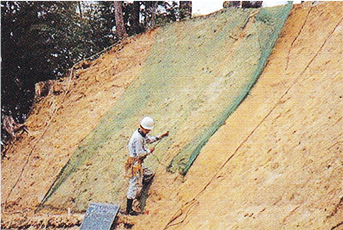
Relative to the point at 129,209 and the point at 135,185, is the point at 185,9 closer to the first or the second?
the point at 135,185

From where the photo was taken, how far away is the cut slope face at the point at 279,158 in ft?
12.6

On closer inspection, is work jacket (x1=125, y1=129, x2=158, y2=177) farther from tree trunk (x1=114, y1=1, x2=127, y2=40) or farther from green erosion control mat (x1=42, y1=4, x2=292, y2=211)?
tree trunk (x1=114, y1=1, x2=127, y2=40)

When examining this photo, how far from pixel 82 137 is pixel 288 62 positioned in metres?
5.17

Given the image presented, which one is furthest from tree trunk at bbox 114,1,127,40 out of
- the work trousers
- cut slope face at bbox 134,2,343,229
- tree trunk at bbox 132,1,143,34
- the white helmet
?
the work trousers

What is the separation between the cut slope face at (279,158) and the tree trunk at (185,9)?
6878mm

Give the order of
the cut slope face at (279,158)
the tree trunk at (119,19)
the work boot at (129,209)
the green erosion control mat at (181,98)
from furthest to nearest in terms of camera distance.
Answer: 1. the tree trunk at (119,19)
2. the green erosion control mat at (181,98)
3. the work boot at (129,209)
4. the cut slope face at (279,158)

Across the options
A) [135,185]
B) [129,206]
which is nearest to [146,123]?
[135,185]

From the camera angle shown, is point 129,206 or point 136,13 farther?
point 136,13

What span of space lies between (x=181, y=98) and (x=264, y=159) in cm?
319

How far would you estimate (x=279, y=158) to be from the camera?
472 centimetres

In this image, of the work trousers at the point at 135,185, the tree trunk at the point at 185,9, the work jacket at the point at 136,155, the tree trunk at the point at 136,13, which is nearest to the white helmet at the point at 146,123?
the work jacket at the point at 136,155

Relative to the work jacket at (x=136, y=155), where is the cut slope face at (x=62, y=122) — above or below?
below

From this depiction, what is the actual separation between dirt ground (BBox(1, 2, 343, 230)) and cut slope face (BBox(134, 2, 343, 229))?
16 millimetres

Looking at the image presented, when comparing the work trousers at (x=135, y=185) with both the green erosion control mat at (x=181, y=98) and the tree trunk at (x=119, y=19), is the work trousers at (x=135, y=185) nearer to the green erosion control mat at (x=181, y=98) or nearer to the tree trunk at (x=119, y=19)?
the green erosion control mat at (x=181, y=98)
